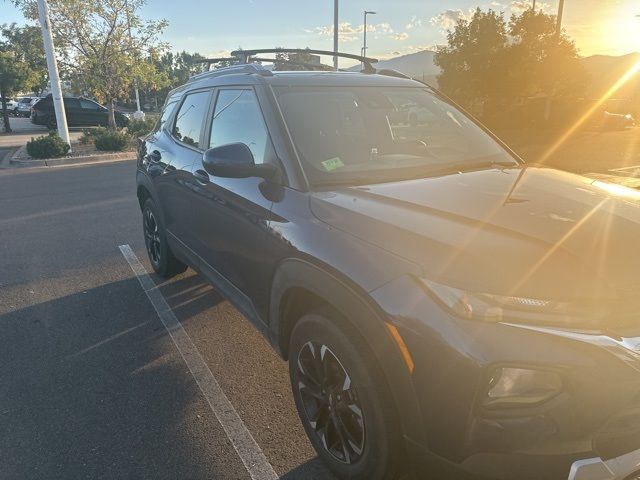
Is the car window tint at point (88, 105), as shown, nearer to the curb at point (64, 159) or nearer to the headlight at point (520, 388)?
the curb at point (64, 159)

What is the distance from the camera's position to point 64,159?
46.3ft

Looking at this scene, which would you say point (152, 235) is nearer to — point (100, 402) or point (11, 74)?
point (100, 402)

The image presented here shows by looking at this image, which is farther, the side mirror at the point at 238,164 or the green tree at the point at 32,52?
the green tree at the point at 32,52

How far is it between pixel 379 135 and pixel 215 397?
1.90 meters

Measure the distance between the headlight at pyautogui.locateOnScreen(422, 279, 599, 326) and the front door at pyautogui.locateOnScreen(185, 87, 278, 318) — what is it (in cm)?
124

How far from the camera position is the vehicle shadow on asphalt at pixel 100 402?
8.21ft

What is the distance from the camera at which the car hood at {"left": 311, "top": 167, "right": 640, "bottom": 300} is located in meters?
1.71

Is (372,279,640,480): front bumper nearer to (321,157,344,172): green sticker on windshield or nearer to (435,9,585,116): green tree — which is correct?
(321,157,344,172): green sticker on windshield

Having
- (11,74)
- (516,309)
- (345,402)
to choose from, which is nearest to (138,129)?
(11,74)

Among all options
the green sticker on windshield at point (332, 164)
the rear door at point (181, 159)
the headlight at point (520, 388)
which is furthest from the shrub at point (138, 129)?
the headlight at point (520, 388)

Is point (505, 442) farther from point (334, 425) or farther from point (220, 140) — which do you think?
point (220, 140)

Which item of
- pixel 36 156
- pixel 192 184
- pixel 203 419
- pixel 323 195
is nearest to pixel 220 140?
pixel 192 184

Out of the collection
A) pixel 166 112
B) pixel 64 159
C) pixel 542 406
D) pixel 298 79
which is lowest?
pixel 64 159

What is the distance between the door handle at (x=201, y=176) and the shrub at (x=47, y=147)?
12724 mm
